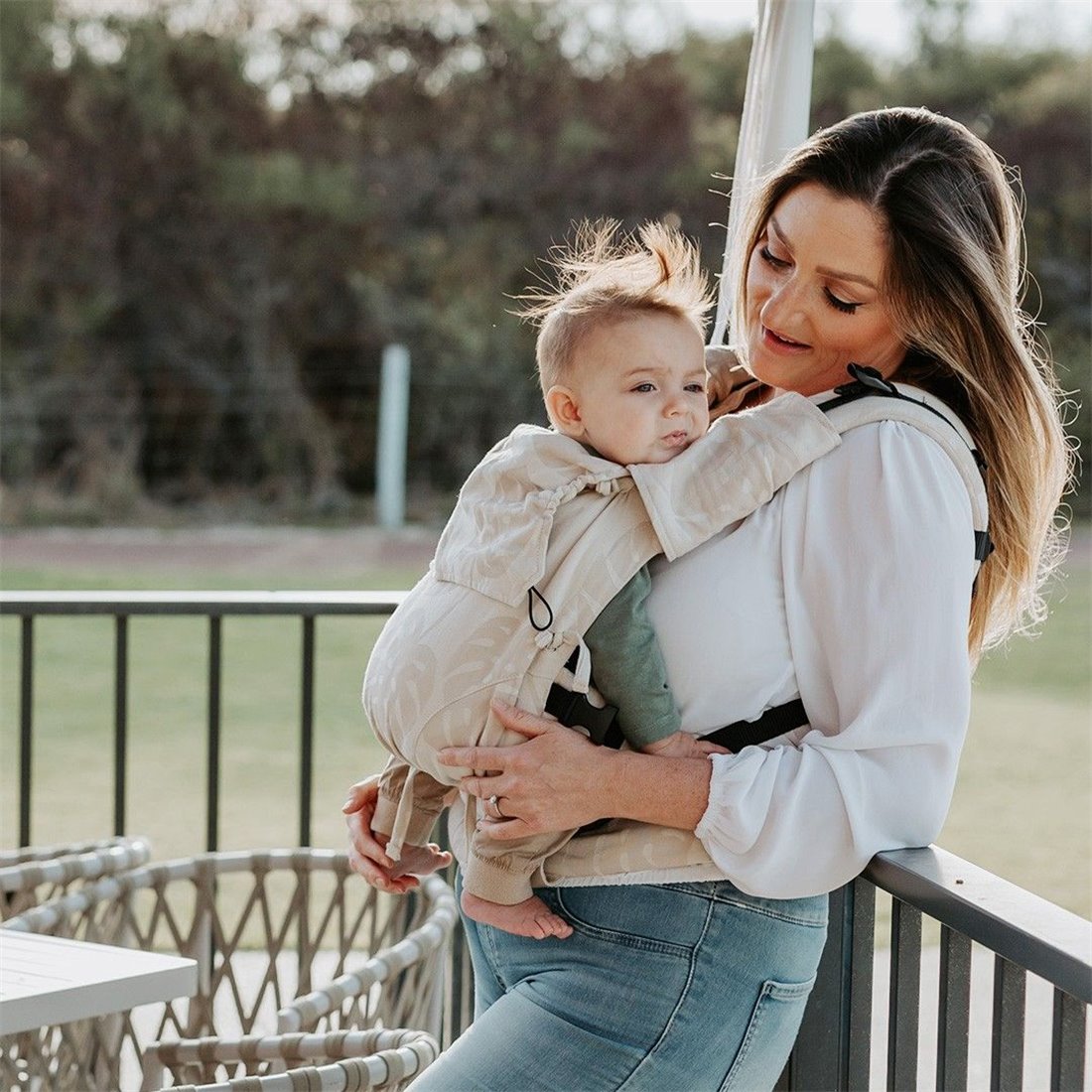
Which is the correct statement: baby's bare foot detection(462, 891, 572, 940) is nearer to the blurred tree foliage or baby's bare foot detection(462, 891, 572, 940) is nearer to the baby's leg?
the baby's leg

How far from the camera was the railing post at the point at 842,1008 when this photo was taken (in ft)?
4.73

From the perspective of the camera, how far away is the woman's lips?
1441 millimetres

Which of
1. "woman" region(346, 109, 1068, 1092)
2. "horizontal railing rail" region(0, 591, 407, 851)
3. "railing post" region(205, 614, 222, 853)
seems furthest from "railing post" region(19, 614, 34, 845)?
"woman" region(346, 109, 1068, 1092)

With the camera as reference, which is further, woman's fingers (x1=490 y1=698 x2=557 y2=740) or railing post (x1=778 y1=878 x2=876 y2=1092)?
railing post (x1=778 y1=878 x2=876 y2=1092)

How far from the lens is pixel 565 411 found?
1.40m

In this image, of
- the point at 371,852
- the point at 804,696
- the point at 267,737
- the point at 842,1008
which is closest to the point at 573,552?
the point at 804,696

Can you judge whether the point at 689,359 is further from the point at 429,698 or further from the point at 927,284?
the point at 429,698

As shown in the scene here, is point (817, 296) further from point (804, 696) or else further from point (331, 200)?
point (331, 200)

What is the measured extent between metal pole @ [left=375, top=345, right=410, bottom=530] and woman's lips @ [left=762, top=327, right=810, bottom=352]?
12.1 metres

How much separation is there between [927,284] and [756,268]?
0.21 m

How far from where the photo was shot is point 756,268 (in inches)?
58.2

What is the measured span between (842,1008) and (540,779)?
1.46 feet

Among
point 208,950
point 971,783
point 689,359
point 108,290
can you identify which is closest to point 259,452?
point 108,290

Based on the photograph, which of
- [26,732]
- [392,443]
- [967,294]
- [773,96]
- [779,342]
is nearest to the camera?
[967,294]
